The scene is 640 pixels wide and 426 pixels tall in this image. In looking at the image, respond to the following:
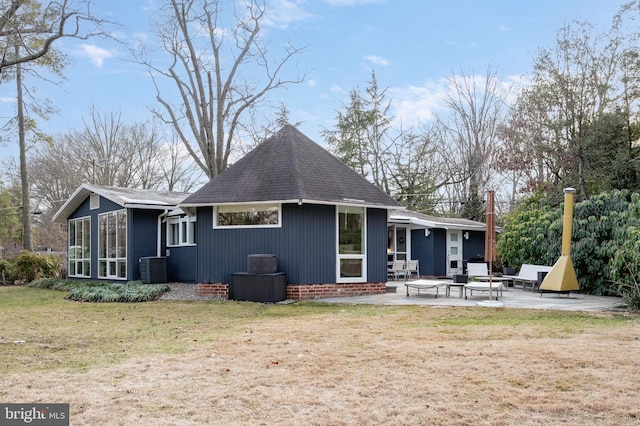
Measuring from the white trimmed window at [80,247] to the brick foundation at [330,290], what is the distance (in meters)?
10.8

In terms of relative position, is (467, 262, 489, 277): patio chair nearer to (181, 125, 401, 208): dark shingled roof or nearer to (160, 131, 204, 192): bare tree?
(181, 125, 401, 208): dark shingled roof

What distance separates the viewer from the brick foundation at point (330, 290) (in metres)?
13.4

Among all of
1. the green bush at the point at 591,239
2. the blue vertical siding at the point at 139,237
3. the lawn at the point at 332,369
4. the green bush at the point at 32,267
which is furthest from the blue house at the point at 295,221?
the green bush at the point at 32,267

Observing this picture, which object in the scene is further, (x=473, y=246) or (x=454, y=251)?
(x=473, y=246)

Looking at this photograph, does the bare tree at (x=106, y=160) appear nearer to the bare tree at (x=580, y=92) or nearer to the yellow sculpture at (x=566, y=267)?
the bare tree at (x=580, y=92)

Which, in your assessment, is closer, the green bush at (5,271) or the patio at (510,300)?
the patio at (510,300)

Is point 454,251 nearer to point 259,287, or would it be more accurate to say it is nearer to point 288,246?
point 288,246

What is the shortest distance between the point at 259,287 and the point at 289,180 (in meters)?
2.72

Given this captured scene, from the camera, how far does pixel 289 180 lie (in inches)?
535

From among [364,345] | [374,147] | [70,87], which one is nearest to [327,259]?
[364,345]

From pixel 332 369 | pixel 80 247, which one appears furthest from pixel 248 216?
pixel 80 247

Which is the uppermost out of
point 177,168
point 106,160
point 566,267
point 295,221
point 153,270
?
point 106,160

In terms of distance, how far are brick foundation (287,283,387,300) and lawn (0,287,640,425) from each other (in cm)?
353

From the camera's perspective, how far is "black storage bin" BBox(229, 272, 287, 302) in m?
12.8
